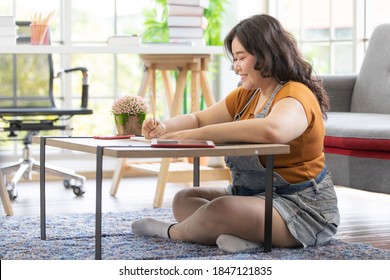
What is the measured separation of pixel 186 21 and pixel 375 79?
110cm

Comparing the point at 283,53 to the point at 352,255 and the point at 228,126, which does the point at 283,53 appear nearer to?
the point at 228,126

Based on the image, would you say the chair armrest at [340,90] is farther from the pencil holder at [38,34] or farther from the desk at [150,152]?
the desk at [150,152]

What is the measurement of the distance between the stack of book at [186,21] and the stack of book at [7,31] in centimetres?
86

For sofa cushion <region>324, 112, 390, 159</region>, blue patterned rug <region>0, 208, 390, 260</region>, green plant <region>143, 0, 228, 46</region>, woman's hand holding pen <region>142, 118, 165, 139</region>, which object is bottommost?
blue patterned rug <region>0, 208, 390, 260</region>

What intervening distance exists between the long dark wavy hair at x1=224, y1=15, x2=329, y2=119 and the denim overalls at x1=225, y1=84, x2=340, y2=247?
7cm

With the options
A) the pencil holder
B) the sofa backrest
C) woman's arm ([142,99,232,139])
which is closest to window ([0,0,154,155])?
the pencil holder

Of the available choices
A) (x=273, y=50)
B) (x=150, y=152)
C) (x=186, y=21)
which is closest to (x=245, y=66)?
(x=273, y=50)

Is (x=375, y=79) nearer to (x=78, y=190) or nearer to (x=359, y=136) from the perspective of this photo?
(x=359, y=136)

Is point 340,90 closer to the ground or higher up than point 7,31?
closer to the ground

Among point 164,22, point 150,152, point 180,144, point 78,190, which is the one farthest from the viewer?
point 164,22

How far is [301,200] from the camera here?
2775mm

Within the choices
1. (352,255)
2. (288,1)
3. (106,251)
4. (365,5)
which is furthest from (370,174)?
(288,1)

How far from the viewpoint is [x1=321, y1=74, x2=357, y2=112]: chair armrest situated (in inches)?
174

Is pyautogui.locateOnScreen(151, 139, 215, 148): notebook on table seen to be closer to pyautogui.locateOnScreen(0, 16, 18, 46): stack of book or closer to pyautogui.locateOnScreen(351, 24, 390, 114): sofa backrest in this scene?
pyautogui.locateOnScreen(351, 24, 390, 114): sofa backrest
